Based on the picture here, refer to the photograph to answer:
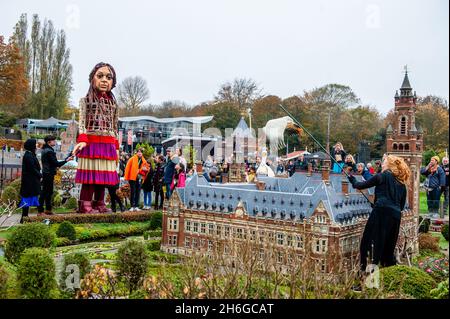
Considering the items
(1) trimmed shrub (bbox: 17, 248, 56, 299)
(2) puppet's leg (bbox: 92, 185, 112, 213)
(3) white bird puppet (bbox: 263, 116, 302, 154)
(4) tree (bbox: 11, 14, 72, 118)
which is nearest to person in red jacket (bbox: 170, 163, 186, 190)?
(2) puppet's leg (bbox: 92, 185, 112, 213)

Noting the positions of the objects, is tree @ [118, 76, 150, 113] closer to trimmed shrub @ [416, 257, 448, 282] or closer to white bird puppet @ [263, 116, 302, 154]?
white bird puppet @ [263, 116, 302, 154]

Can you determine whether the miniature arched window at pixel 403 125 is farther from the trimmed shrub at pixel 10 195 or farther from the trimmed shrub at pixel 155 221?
the trimmed shrub at pixel 10 195

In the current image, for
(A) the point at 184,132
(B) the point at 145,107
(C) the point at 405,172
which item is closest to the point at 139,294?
(C) the point at 405,172

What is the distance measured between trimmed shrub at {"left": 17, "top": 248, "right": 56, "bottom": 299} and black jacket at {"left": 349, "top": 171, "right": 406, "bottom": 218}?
700cm

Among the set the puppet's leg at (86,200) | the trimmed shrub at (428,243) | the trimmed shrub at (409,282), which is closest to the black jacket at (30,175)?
the puppet's leg at (86,200)

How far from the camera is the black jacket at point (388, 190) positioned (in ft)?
37.3

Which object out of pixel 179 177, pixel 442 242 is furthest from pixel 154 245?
pixel 442 242

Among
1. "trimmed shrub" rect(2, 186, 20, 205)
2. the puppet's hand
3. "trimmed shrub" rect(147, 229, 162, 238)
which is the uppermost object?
the puppet's hand

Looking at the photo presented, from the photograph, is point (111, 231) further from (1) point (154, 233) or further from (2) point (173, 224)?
(2) point (173, 224)

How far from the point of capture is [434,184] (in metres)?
19.7

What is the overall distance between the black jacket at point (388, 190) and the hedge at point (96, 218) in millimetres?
11844

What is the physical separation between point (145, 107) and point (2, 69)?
118 ft

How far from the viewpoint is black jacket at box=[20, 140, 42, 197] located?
53.8 ft
